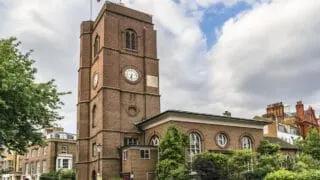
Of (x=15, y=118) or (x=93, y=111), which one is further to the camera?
(x=93, y=111)

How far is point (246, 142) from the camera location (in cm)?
4403

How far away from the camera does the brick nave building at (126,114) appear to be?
3962cm

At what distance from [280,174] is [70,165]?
174 feet

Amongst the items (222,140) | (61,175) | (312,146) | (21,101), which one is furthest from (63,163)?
(21,101)

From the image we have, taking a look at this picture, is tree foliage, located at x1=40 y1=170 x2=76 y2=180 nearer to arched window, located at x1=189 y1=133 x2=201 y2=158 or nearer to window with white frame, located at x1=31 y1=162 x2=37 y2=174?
window with white frame, located at x1=31 y1=162 x2=37 y2=174

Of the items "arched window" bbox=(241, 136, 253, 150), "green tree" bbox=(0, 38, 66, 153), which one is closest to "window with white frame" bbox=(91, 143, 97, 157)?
"arched window" bbox=(241, 136, 253, 150)

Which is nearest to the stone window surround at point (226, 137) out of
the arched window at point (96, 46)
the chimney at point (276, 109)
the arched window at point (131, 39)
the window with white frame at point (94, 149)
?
the window with white frame at point (94, 149)

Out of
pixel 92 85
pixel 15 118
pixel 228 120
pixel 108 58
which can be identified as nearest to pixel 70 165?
pixel 92 85

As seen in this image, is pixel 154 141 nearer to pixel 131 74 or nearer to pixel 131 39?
pixel 131 74

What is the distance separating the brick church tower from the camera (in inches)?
1683

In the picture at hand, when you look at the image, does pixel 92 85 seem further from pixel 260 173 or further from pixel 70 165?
pixel 70 165

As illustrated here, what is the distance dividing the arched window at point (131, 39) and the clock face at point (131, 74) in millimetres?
2987

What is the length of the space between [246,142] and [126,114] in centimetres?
1337

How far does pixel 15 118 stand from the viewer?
21828mm
